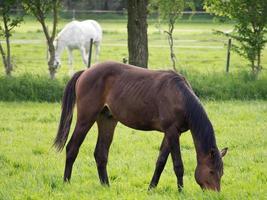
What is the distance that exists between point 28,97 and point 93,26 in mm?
9613

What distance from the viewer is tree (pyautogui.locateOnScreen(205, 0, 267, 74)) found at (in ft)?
61.4

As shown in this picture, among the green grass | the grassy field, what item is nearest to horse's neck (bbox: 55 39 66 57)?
the grassy field

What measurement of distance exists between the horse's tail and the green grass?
1.65 feet

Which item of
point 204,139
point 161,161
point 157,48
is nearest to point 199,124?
point 204,139

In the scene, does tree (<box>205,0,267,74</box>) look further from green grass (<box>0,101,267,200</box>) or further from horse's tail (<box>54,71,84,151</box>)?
horse's tail (<box>54,71,84,151</box>)

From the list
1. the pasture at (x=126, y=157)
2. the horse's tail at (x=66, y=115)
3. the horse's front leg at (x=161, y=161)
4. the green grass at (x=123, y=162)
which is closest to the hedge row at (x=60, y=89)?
the pasture at (x=126, y=157)

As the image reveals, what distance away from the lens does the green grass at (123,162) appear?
25.6 feet

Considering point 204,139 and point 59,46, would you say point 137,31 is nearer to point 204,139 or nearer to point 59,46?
point 59,46

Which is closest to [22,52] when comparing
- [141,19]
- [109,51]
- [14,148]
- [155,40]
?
[109,51]

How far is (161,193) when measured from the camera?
7820mm

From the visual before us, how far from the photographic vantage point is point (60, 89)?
1703 cm

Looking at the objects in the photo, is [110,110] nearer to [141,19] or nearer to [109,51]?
[141,19]

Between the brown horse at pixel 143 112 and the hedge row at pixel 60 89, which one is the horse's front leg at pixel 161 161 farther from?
the hedge row at pixel 60 89

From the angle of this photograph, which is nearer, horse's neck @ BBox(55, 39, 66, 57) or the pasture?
the pasture
